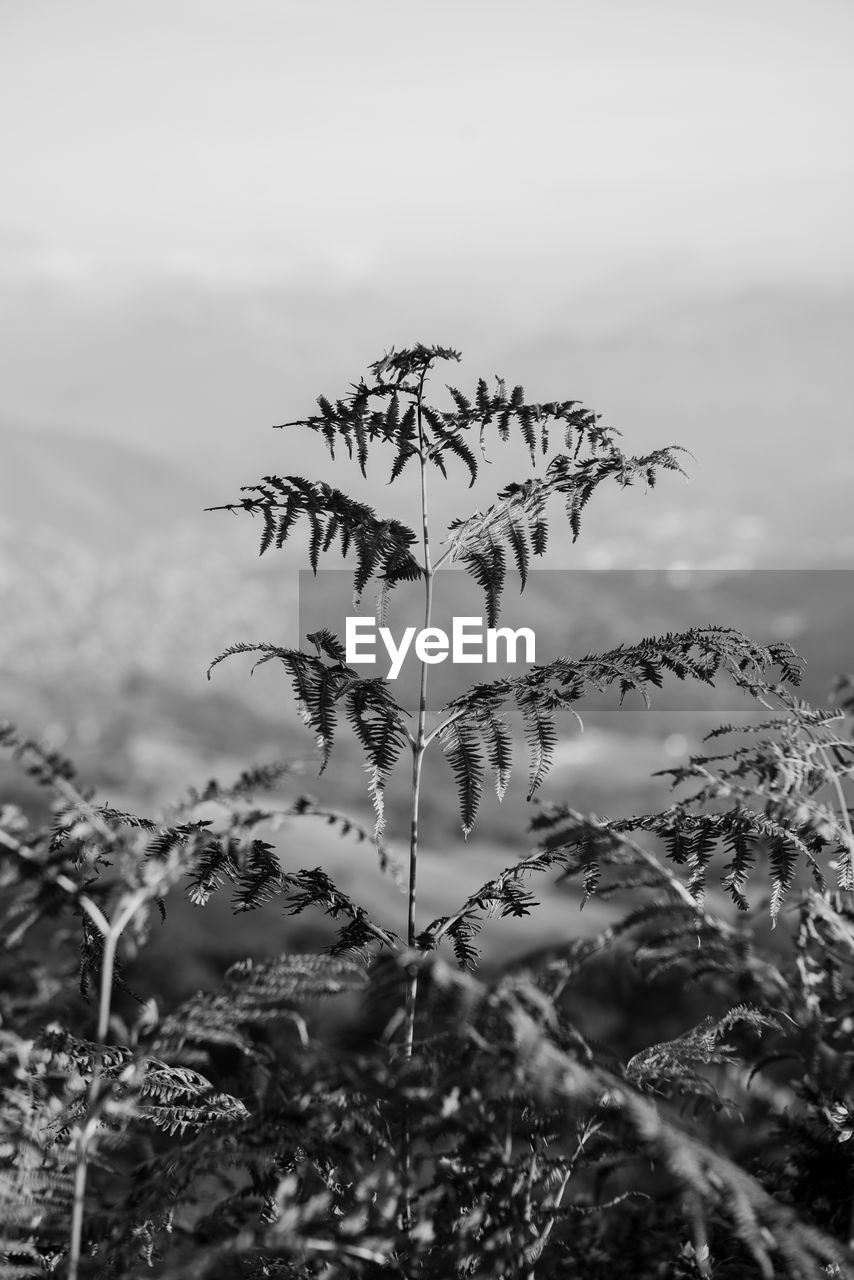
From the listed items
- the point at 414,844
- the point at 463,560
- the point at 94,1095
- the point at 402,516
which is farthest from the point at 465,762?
the point at 402,516

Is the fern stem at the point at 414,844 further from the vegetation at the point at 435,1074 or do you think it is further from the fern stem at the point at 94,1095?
the fern stem at the point at 94,1095

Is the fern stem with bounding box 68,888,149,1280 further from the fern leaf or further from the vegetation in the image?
the fern leaf

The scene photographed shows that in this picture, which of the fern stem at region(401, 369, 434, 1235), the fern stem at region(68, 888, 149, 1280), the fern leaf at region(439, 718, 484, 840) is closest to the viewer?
the fern stem at region(68, 888, 149, 1280)

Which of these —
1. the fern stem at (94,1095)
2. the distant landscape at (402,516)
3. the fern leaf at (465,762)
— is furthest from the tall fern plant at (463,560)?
the distant landscape at (402,516)

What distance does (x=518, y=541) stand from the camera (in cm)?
157

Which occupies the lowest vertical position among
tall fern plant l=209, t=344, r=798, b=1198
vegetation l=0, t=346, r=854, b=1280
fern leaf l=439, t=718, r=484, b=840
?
vegetation l=0, t=346, r=854, b=1280

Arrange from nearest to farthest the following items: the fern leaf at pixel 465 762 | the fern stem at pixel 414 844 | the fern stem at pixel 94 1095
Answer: the fern stem at pixel 94 1095 < the fern stem at pixel 414 844 < the fern leaf at pixel 465 762

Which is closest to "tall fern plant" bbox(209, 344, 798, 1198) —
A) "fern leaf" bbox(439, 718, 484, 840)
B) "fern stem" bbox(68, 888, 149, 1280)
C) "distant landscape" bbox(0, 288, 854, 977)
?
"fern leaf" bbox(439, 718, 484, 840)

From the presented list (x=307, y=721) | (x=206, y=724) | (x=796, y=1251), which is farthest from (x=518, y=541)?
(x=206, y=724)

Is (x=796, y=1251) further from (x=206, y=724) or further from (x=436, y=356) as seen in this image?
(x=206, y=724)

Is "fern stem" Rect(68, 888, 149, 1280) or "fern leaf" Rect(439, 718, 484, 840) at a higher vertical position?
"fern leaf" Rect(439, 718, 484, 840)

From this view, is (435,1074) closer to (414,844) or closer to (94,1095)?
(94,1095)

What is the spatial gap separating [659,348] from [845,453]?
1333 inches

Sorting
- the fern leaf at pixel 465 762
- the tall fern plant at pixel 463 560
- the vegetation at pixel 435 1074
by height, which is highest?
the tall fern plant at pixel 463 560
